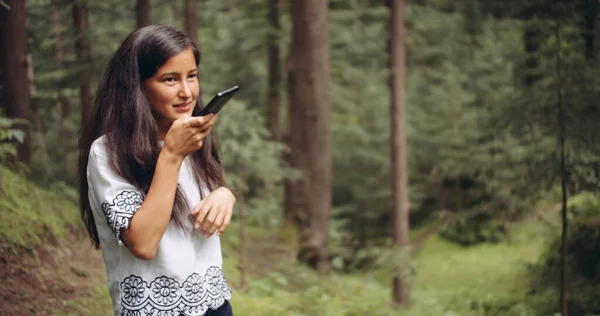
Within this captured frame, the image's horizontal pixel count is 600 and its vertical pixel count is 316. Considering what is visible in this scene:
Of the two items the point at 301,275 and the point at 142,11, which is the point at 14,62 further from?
the point at 301,275

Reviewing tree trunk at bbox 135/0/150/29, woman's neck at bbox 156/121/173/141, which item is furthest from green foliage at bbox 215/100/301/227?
woman's neck at bbox 156/121/173/141

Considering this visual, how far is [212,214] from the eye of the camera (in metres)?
2.26

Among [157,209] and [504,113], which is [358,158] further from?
[157,209]

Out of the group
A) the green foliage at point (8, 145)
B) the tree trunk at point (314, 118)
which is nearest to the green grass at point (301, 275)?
the green foliage at point (8, 145)

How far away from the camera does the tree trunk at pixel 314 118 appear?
32.1 ft

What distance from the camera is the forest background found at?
589 centimetres

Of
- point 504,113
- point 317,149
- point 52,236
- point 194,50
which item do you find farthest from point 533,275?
point 194,50

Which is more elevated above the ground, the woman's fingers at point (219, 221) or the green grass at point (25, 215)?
the woman's fingers at point (219, 221)

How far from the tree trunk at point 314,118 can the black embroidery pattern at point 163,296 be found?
7629mm

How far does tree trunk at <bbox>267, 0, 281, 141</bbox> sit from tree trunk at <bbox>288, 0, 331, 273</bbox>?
4.47 m

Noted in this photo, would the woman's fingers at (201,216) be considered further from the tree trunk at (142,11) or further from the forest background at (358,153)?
the tree trunk at (142,11)

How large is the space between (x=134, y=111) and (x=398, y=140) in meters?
7.50

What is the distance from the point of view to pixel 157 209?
204 centimetres

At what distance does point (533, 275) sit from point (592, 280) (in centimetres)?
131
